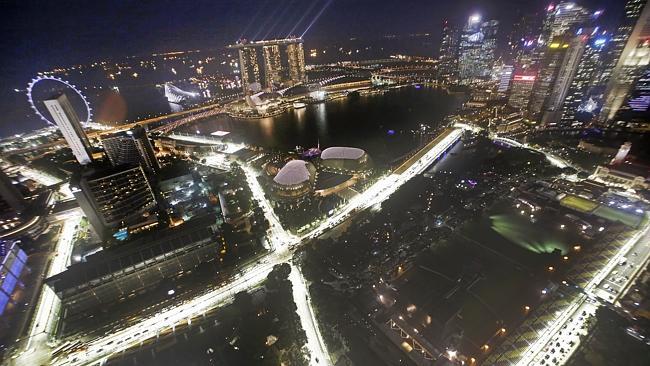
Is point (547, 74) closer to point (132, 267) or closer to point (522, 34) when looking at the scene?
point (522, 34)

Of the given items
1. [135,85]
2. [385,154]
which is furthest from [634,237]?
[135,85]

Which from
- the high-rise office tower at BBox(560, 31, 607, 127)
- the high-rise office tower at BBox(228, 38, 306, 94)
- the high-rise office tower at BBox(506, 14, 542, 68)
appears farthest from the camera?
the high-rise office tower at BBox(228, 38, 306, 94)

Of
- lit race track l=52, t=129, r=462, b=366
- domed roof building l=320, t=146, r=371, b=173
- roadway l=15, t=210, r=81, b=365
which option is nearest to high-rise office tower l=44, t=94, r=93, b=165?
roadway l=15, t=210, r=81, b=365

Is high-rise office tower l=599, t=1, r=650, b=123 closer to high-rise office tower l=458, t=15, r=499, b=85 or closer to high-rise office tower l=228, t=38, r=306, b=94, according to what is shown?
high-rise office tower l=458, t=15, r=499, b=85

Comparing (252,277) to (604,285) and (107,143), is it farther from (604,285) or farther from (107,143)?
(107,143)

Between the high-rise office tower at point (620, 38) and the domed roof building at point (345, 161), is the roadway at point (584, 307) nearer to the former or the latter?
the domed roof building at point (345, 161)

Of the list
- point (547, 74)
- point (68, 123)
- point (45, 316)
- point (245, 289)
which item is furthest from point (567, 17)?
point (45, 316)

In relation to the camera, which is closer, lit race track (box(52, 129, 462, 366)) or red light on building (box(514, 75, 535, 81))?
lit race track (box(52, 129, 462, 366))

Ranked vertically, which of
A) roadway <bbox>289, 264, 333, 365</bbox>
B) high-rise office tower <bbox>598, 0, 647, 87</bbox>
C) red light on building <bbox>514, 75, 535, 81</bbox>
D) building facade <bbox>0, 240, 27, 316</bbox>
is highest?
high-rise office tower <bbox>598, 0, 647, 87</bbox>
